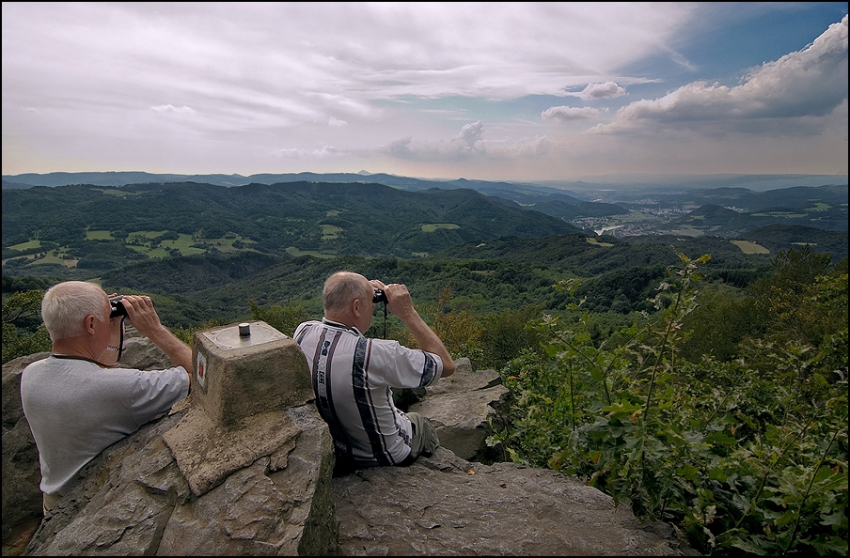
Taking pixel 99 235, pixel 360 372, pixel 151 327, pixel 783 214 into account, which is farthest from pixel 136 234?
pixel 783 214

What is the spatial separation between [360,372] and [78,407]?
72.4 inches

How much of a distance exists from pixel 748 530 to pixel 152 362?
5.76 metres

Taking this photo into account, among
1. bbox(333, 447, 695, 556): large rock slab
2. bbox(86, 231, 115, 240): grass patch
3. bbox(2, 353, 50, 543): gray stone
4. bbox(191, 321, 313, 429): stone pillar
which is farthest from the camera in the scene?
bbox(86, 231, 115, 240): grass patch

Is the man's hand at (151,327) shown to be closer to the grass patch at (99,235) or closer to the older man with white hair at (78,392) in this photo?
the older man with white hair at (78,392)

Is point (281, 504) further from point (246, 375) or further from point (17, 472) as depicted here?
point (17, 472)

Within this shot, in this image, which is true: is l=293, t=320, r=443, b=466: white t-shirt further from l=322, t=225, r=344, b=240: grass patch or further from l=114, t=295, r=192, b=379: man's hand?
l=322, t=225, r=344, b=240: grass patch

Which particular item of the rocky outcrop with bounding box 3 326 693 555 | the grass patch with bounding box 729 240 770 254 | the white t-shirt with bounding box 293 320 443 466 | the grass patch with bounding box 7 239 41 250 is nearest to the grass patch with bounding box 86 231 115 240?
the grass patch with bounding box 7 239 41 250

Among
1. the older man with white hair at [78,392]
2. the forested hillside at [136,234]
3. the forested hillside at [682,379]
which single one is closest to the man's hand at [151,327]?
the older man with white hair at [78,392]

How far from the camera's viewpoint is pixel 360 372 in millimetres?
3014

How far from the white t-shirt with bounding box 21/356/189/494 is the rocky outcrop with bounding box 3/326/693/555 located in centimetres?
11

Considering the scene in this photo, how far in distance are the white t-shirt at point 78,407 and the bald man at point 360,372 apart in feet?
3.72

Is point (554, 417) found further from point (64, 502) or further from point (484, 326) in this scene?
point (484, 326)

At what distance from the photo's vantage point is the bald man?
3.03 metres

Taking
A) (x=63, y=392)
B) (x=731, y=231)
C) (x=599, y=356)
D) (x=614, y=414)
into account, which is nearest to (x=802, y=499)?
(x=614, y=414)
